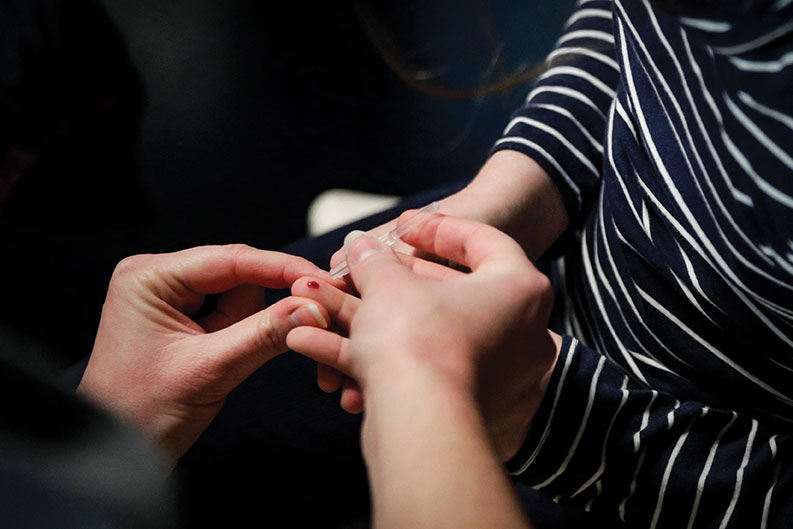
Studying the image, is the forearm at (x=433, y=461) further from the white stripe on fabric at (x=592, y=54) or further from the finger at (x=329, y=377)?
the white stripe on fabric at (x=592, y=54)

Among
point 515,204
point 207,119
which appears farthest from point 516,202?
point 207,119

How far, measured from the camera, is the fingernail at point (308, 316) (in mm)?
392

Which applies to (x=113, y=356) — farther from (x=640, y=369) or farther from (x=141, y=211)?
(x=640, y=369)

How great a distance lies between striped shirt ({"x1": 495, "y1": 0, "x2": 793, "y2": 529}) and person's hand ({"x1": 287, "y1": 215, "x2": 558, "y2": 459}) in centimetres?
5

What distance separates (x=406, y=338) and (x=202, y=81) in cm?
58

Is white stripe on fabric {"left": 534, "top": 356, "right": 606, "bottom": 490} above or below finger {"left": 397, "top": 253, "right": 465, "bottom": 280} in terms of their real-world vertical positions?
below

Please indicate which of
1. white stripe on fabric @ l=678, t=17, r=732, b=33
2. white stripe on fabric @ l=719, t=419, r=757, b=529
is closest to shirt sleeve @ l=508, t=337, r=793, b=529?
white stripe on fabric @ l=719, t=419, r=757, b=529

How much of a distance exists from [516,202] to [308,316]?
20cm

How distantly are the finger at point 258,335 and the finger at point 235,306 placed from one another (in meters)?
0.02

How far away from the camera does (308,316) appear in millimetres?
392

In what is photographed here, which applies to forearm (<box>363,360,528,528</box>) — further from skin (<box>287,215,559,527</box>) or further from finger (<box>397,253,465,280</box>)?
finger (<box>397,253,465,280</box>)

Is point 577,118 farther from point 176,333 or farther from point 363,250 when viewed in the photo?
point 176,333

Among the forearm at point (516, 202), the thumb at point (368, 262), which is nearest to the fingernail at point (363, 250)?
the thumb at point (368, 262)

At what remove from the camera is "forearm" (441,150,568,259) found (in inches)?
19.3
